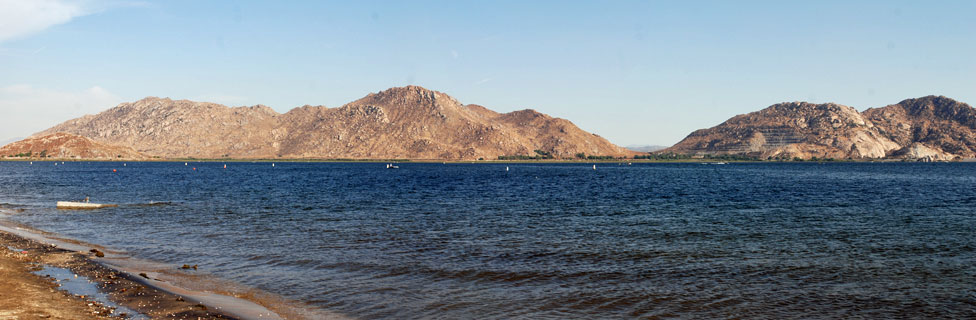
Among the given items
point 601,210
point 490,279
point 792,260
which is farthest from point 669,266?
point 601,210

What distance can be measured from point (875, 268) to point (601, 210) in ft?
91.4

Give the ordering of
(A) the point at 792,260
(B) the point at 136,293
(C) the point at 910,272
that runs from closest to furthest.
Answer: (B) the point at 136,293, (C) the point at 910,272, (A) the point at 792,260

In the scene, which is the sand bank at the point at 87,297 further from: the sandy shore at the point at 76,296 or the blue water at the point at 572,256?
the blue water at the point at 572,256

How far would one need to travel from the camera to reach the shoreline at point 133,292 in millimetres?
17094

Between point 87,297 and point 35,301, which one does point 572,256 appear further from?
point 35,301

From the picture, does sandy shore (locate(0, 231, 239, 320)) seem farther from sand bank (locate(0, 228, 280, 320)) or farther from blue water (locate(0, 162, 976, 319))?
blue water (locate(0, 162, 976, 319))

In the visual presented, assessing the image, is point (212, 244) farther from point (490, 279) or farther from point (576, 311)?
point (576, 311)

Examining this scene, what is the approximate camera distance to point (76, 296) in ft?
60.4

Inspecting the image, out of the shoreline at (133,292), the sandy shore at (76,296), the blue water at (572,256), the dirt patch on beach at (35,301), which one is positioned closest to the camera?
the dirt patch on beach at (35,301)

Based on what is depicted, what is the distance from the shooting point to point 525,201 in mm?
63688

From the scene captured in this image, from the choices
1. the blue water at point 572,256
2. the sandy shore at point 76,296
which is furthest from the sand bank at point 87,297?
the blue water at point 572,256

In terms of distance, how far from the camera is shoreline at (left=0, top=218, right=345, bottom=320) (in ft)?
56.1

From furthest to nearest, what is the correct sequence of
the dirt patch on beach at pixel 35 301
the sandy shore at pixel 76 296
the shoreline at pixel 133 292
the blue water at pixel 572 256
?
the blue water at pixel 572 256
the shoreline at pixel 133 292
the sandy shore at pixel 76 296
the dirt patch on beach at pixel 35 301

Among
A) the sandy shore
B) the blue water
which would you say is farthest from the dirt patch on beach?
the blue water
